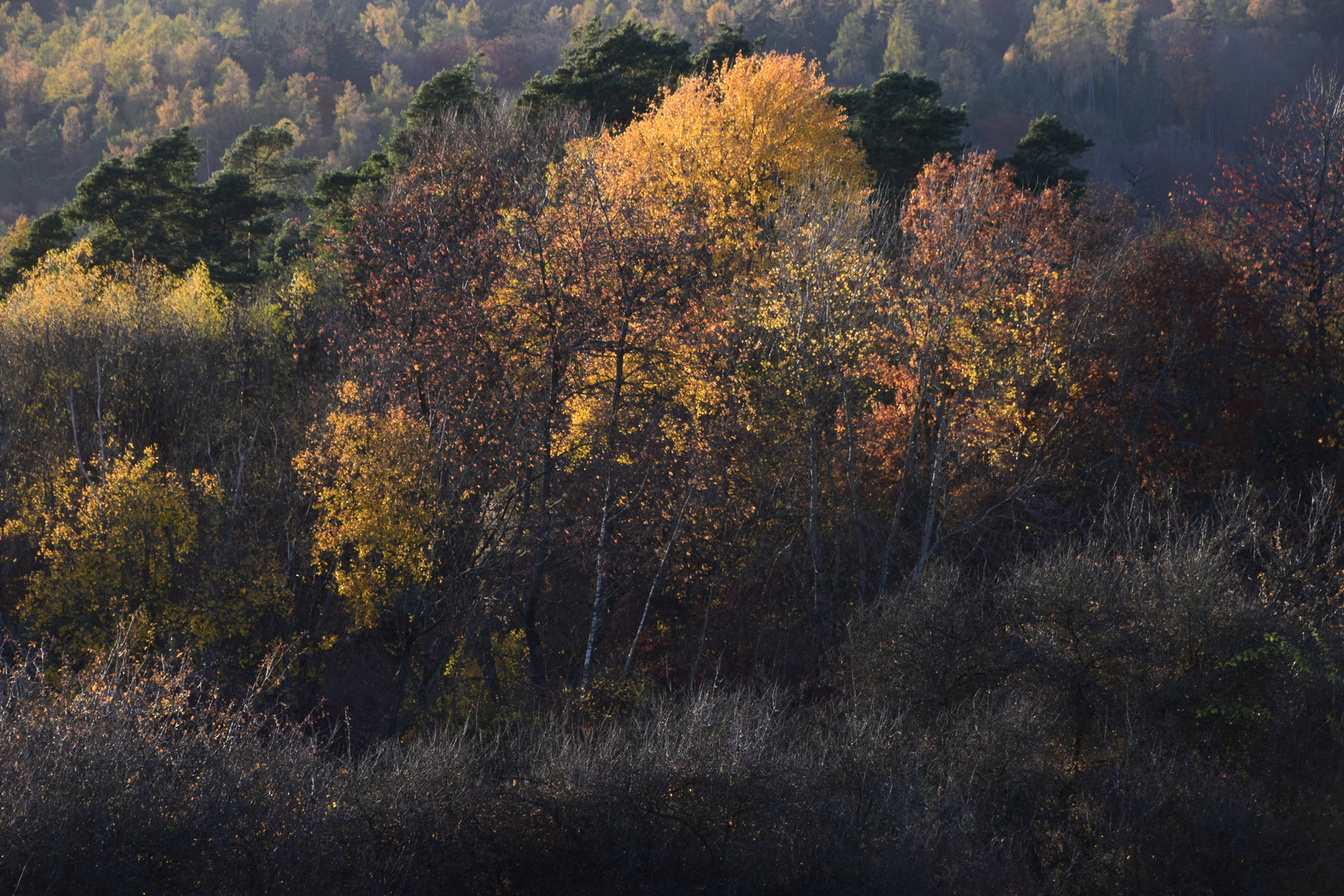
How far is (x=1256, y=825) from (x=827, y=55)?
7697 centimetres

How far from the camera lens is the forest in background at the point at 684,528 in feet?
43.7

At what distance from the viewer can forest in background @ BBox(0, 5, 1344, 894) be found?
43.7 feet

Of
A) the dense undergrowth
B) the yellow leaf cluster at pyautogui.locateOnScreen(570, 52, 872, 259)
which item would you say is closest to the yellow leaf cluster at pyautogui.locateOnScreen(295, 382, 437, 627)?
the dense undergrowth

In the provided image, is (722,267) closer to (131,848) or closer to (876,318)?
(876,318)

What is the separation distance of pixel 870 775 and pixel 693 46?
7581cm

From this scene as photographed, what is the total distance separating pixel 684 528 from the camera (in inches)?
1009

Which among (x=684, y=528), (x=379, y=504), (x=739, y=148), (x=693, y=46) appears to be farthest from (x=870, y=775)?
(x=693, y=46)

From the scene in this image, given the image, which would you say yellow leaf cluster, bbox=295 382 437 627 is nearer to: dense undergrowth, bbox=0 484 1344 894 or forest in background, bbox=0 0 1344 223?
dense undergrowth, bbox=0 484 1344 894

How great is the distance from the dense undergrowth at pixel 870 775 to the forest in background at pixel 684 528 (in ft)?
0.20

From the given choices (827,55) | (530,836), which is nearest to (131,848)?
(530,836)

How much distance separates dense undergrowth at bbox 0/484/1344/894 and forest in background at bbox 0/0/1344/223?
61366mm

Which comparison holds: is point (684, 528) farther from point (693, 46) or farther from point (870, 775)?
point (693, 46)

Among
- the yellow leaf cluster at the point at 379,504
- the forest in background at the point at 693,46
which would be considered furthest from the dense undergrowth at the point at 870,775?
the forest in background at the point at 693,46

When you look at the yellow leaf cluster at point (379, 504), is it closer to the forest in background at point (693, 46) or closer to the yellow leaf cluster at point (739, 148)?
the yellow leaf cluster at point (739, 148)
